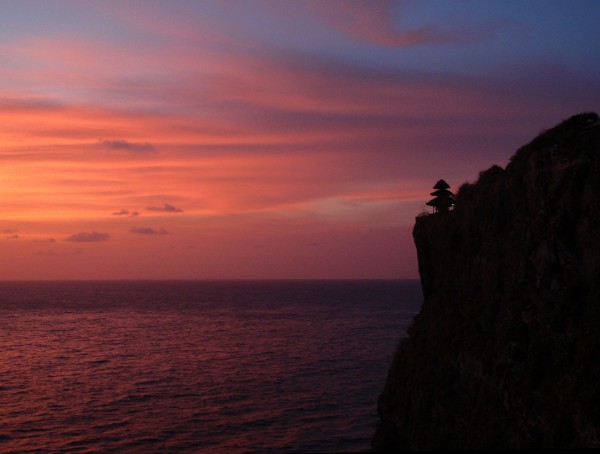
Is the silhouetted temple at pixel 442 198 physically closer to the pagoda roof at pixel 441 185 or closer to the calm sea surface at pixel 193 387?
the pagoda roof at pixel 441 185

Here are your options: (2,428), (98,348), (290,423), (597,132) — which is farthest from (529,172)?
(98,348)

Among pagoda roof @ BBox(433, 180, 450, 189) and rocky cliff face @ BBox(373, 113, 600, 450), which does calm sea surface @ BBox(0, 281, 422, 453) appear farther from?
pagoda roof @ BBox(433, 180, 450, 189)

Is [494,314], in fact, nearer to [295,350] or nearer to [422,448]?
[422,448]

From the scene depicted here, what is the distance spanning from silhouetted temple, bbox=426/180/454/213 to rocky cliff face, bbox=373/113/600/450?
549cm

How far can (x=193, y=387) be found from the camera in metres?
59.8

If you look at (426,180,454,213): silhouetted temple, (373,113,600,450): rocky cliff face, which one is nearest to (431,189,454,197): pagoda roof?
(426,180,454,213): silhouetted temple

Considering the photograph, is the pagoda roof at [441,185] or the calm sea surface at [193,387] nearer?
the pagoda roof at [441,185]

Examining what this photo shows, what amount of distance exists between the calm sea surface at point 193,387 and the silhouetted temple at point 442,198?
18.5 m

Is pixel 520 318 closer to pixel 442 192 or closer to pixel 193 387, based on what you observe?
pixel 442 192

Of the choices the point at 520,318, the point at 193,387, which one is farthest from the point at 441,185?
the point at 193,387

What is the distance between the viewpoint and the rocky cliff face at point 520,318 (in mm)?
19719

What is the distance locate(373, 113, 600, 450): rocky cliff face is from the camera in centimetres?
1972

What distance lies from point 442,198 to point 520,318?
1780 cm

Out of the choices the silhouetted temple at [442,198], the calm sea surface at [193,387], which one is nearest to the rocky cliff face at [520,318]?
the silhouetted temple at [442,198]
